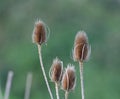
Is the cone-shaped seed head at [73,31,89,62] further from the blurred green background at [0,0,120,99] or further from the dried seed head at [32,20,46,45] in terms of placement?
the blurred green background at [0,0,120,99]

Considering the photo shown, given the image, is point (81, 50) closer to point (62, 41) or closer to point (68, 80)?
point (68, 80)

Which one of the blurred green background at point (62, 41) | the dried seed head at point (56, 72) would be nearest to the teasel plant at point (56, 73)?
the dried seed head at point (56, 72)

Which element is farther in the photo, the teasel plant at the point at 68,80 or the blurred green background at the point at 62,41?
the blurred green background at the point at 62,41

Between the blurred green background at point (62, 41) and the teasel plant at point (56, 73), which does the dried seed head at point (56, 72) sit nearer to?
the teasel plant at point (56, 73)

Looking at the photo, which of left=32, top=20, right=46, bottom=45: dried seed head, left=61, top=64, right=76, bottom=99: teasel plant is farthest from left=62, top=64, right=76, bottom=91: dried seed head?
left=32, top=20, right=46, bottom=45: dried seed head

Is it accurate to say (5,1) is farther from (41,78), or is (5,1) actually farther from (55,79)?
(55,79)

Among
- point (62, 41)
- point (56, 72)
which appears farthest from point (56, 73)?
point (62, 41)
